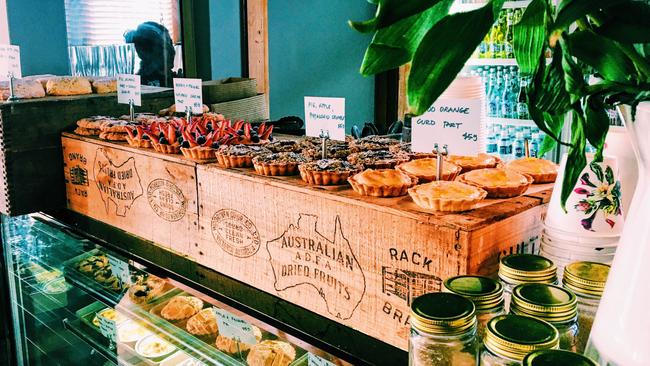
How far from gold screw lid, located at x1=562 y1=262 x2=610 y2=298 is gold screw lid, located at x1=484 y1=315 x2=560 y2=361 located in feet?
0.51

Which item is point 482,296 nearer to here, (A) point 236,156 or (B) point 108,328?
(A) point 236,156

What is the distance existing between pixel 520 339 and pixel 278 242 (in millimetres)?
864

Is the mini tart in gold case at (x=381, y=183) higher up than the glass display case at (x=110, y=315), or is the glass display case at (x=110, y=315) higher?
the mini tart in gold case at (x=381, y=183)

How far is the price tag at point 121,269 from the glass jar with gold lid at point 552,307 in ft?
4.17

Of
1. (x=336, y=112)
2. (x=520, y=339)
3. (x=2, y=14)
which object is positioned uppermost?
(x=2, y=14)

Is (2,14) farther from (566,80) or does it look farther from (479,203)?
(566,80)

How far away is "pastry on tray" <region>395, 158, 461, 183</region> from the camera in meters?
1.45

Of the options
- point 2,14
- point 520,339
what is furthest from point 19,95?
point 520,339

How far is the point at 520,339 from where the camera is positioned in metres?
0.72

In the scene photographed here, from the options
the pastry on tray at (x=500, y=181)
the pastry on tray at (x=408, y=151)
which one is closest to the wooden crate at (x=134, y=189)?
the pastry on tray at (x=408, y=151)

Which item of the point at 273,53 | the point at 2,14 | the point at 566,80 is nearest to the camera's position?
the point at 566,80

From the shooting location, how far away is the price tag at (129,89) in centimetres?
246

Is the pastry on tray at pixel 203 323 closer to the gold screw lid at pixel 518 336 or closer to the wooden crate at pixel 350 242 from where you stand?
the wooden crate at pixel 350 242

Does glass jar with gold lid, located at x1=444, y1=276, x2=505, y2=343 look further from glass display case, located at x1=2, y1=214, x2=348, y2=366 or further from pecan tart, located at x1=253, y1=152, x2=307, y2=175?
pecan tart, located at x1=253, y1=152, x2=307, y2=175
